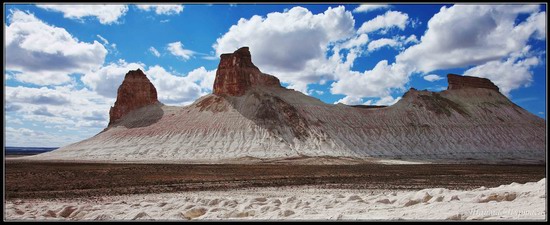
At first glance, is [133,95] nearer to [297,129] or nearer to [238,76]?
[238,76]

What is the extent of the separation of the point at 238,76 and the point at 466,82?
50.7 meters

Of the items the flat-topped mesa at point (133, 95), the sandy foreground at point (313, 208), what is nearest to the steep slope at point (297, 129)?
the flat-topped mesa at point (133, 95)

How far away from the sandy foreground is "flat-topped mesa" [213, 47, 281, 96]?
2682 inches

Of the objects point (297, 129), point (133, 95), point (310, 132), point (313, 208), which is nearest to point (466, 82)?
point (310, 132)

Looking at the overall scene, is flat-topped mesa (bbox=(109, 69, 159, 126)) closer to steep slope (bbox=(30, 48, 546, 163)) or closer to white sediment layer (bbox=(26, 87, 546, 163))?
steep slope (bbox=(30, 48, 546, 163))

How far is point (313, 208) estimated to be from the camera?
48.2 feet

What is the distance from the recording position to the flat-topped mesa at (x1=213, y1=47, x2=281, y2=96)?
280 ft

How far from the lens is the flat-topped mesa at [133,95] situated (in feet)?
290

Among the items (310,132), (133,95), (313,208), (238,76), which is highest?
(238,76)

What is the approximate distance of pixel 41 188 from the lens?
21.3 metres

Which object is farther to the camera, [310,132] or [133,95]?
[133,95]

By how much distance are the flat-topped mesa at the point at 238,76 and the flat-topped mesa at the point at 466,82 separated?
3894 cm

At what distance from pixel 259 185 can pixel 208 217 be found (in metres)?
11.2

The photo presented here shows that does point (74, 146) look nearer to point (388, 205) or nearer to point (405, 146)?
point (405, 146)
